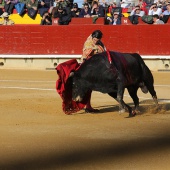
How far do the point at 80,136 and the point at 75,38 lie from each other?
11905 mm

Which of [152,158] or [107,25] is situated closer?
[152,158]

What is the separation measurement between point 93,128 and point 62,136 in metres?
0.74

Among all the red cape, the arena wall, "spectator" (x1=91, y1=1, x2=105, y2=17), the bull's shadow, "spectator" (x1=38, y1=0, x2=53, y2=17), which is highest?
the red cape

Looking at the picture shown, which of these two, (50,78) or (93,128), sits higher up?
(93,128)

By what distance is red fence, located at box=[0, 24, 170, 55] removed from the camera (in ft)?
62.7

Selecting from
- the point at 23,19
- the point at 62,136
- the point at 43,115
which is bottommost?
the point at 23,19

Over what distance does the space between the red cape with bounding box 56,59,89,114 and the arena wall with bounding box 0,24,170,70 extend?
896 centimetres

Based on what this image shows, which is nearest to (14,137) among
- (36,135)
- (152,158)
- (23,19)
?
(36,135)

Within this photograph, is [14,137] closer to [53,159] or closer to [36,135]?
[36,135]

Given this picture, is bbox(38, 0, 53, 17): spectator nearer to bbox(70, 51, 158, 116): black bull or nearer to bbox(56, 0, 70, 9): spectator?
bbox(56, 0, 70, 9): spectator

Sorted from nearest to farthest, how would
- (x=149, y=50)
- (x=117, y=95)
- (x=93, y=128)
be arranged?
1. (x=93, y=128)
2. (x=117, y=95)
3. (x=149, y=50)

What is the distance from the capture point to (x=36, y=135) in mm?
8227

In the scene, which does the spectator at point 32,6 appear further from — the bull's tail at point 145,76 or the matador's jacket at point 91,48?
the bull's tail at point 145,76

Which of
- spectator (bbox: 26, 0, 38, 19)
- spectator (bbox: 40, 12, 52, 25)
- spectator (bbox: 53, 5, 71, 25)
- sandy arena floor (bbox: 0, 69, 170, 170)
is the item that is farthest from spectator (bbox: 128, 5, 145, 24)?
sandy arena floor (bbox: 0, 69, 170, 170)
